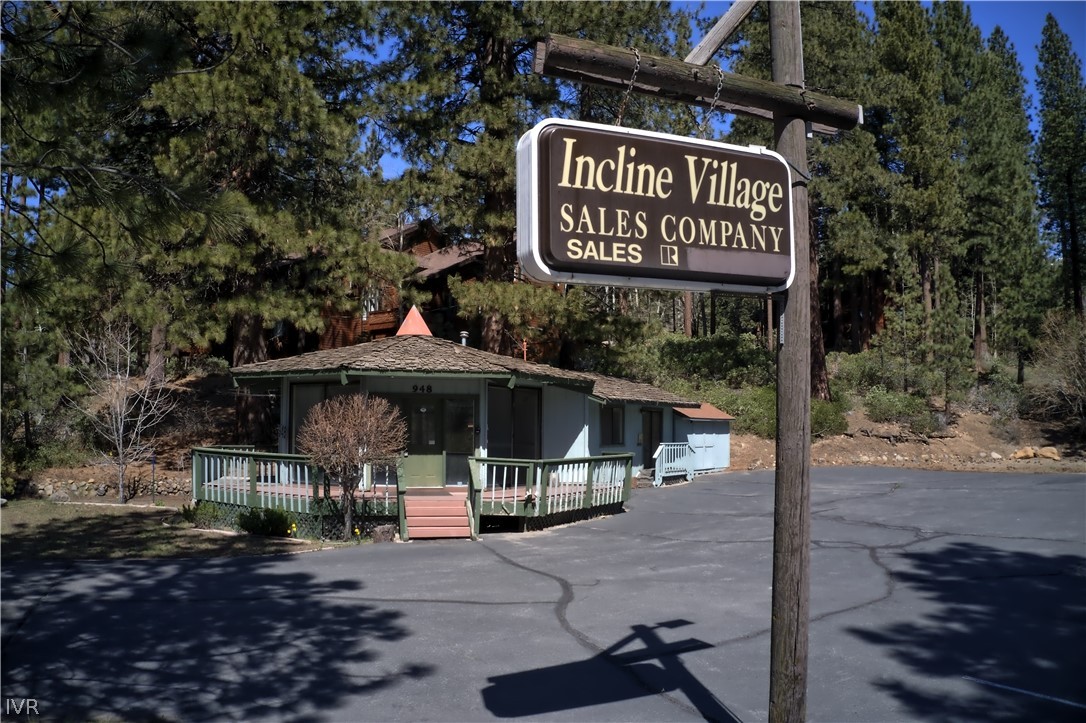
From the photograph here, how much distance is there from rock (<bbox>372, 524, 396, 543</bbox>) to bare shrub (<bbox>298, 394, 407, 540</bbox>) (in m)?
0.50

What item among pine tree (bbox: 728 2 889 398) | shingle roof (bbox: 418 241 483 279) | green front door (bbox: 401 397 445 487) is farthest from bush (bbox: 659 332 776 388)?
green front door (bbox: 401 397 445 487)

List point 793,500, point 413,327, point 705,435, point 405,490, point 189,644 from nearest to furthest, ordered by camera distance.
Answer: point 793,500 → point 189,644 → point 405,490 → point 413,327 → point 705,435

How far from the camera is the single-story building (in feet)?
52.3

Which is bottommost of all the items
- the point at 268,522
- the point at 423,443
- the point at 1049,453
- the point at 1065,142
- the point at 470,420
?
the point at 268,522

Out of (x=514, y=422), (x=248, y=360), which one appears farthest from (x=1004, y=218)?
(x=248, y=360)

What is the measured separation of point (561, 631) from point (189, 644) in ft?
11.3

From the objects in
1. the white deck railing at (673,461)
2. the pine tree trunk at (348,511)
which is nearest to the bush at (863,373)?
the white deck railing at (673,461)

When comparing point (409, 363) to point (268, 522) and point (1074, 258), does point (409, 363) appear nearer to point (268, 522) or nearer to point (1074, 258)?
point (268, 522)

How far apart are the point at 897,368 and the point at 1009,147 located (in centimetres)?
1350

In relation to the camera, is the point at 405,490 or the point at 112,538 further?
the point at 405,490

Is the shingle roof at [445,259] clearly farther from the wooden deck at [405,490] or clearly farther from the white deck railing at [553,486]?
the wooden deck at [405,490]

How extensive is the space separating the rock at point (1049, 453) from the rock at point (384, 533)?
23570mm

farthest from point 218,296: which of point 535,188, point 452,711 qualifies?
point 535,188

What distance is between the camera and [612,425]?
81.0ft
